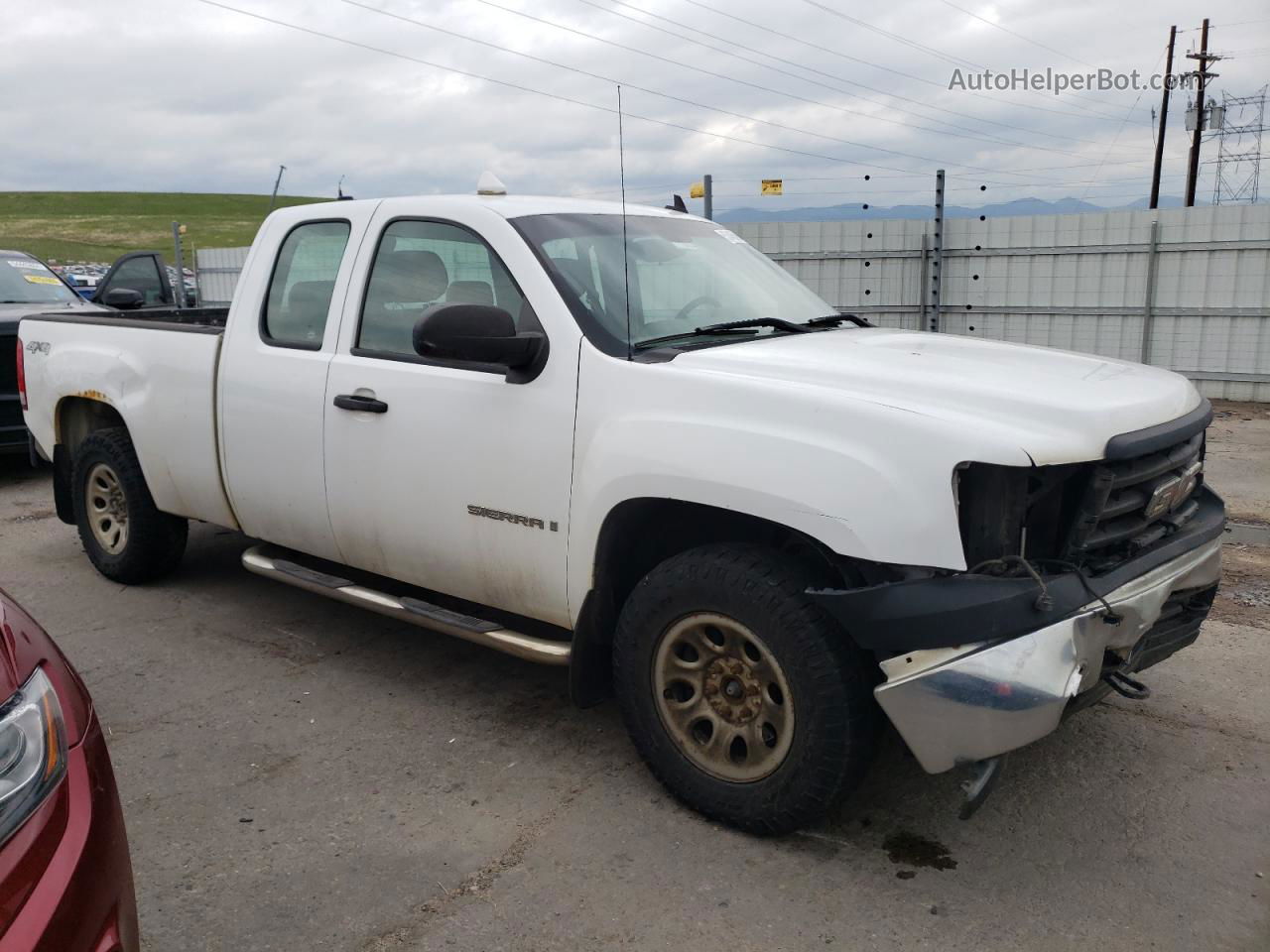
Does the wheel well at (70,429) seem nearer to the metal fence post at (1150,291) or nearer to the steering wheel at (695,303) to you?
the steering wheel at (695,303)

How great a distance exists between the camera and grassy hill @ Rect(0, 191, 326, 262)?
210ft

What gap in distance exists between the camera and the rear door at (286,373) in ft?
14.0

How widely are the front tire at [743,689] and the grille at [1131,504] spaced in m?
0.68

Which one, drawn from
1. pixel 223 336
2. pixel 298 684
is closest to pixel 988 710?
pixel 298 684

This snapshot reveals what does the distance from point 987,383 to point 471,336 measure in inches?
59.9

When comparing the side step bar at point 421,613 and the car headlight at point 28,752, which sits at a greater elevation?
the car headlight at point 28,752

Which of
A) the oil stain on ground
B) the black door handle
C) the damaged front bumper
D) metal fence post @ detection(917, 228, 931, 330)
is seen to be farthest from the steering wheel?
metal fence post @ detection(917, 228, 931, 330)

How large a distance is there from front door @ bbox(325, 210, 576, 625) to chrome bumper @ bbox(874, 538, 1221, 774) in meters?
1.21

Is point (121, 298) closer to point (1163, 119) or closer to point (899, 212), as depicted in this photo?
point (899, 212)

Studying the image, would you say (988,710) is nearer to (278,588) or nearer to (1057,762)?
(1057,762)

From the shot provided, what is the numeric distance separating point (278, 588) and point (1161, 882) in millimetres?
4329

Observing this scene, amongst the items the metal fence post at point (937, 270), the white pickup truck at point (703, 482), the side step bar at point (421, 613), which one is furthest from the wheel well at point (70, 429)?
the metal fence post at point (937, 270)

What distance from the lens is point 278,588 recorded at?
571 cm

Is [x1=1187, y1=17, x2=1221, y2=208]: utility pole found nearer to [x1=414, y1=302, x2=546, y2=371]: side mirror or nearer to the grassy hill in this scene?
[x1=414, y1=302, x2=546, y2=371]: side mirror
